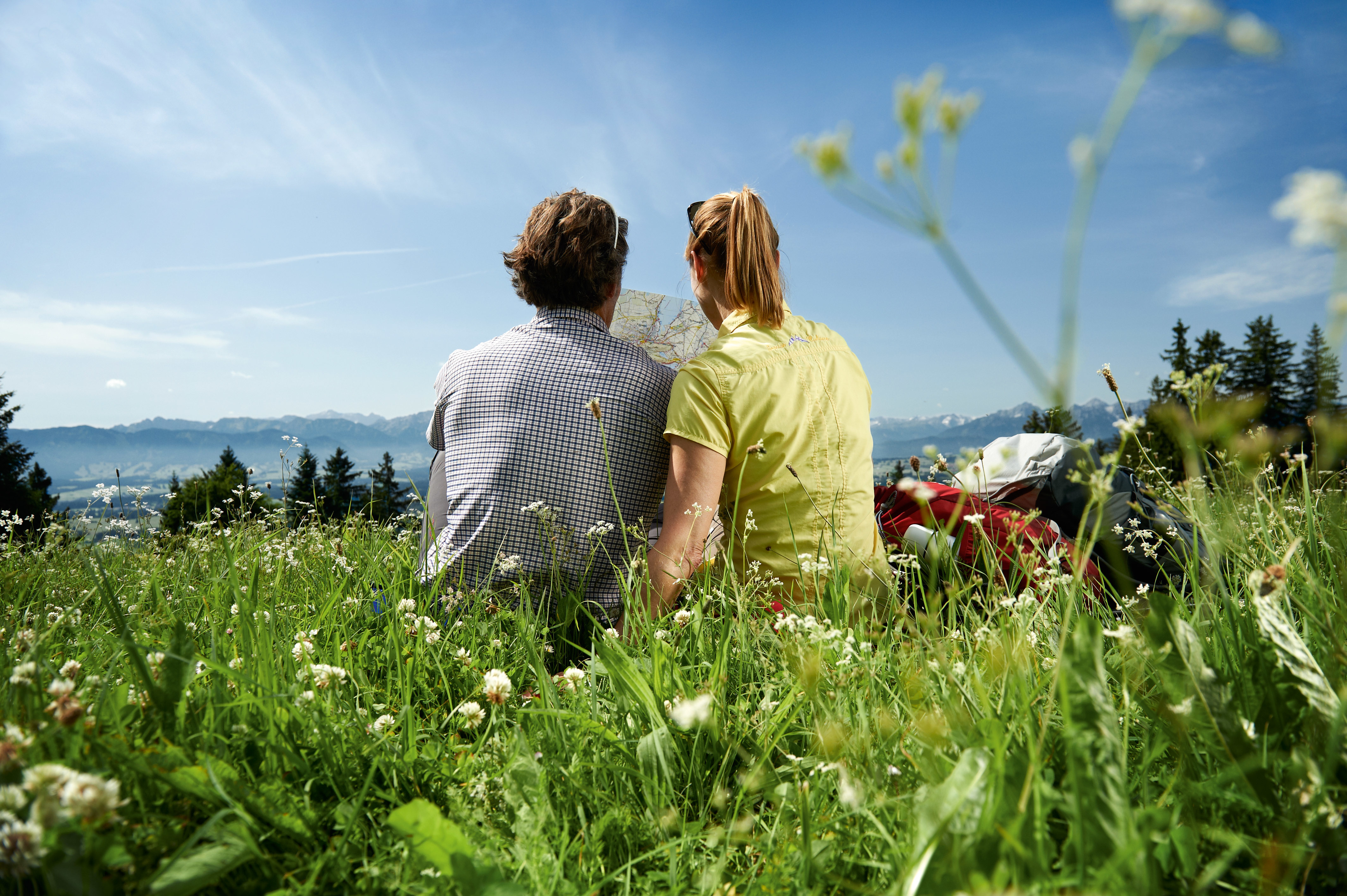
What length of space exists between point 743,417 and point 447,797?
1837 mm

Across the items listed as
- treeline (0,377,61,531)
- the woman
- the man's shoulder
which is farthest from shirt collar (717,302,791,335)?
treeline (0,377,61,531)

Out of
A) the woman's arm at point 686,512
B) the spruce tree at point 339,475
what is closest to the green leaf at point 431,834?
the woman's arm at point 686,512

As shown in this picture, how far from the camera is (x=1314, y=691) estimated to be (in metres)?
1.08

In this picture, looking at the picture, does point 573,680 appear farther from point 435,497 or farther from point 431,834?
point 435,497

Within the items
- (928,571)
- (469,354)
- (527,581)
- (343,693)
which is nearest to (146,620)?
(343,693)

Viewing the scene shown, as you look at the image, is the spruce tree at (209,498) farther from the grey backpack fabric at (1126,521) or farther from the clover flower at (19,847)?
the grey backpack fabric at (1126,521)

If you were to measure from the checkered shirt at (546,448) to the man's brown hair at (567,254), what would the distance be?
0.16m

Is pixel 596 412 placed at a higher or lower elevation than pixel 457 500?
higher

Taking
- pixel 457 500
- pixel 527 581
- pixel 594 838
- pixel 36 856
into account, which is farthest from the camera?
pixel 457 500

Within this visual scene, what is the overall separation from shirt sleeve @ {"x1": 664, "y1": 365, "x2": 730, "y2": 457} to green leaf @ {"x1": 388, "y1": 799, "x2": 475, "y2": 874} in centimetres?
186

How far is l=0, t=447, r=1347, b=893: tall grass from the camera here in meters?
0.94

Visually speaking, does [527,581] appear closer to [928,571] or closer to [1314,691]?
[928,571]

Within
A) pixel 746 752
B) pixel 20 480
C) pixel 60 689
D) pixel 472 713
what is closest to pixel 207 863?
pixel 60 689

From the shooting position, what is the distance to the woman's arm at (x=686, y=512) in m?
2.71
